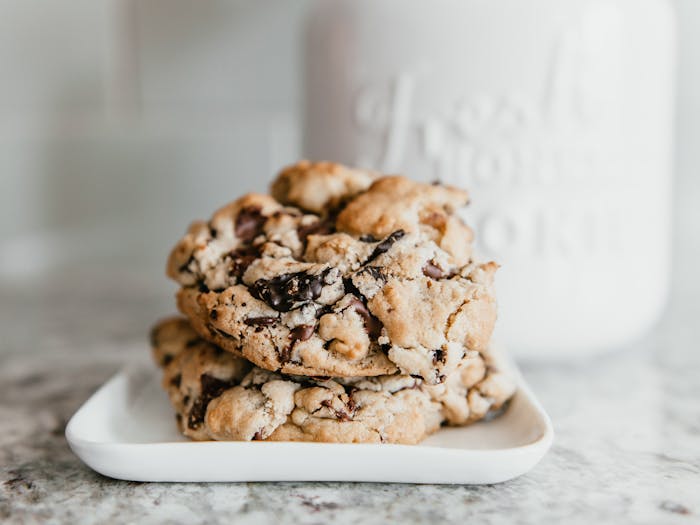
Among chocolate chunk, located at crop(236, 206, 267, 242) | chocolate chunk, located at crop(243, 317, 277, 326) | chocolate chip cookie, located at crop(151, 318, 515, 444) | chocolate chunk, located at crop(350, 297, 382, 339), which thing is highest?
chocolate chunk, located at crop(236, 206, 267, 242)

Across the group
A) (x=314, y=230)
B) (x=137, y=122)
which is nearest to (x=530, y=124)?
(x=314, y=230)

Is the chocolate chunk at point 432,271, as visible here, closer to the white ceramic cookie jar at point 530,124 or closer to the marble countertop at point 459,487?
the marble countertop at point 459,487

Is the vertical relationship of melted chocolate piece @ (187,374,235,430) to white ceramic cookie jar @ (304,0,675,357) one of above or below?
below

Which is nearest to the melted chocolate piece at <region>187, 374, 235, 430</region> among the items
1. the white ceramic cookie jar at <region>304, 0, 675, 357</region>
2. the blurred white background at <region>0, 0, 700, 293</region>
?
the white ceramic cookie jar at <region>304, 0, 675, 357</region>

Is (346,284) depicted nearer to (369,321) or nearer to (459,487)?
(369,321)

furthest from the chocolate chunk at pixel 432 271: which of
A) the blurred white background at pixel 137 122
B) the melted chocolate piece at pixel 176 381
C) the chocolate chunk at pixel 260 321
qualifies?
the blurred white background at pixel 137 122

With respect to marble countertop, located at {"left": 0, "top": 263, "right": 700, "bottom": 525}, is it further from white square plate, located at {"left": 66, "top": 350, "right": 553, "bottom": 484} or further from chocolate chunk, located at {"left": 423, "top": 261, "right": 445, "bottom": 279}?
chocolate chunk, located at {"left": 423, "top": 261, "right": 445, "bottom": 279}
